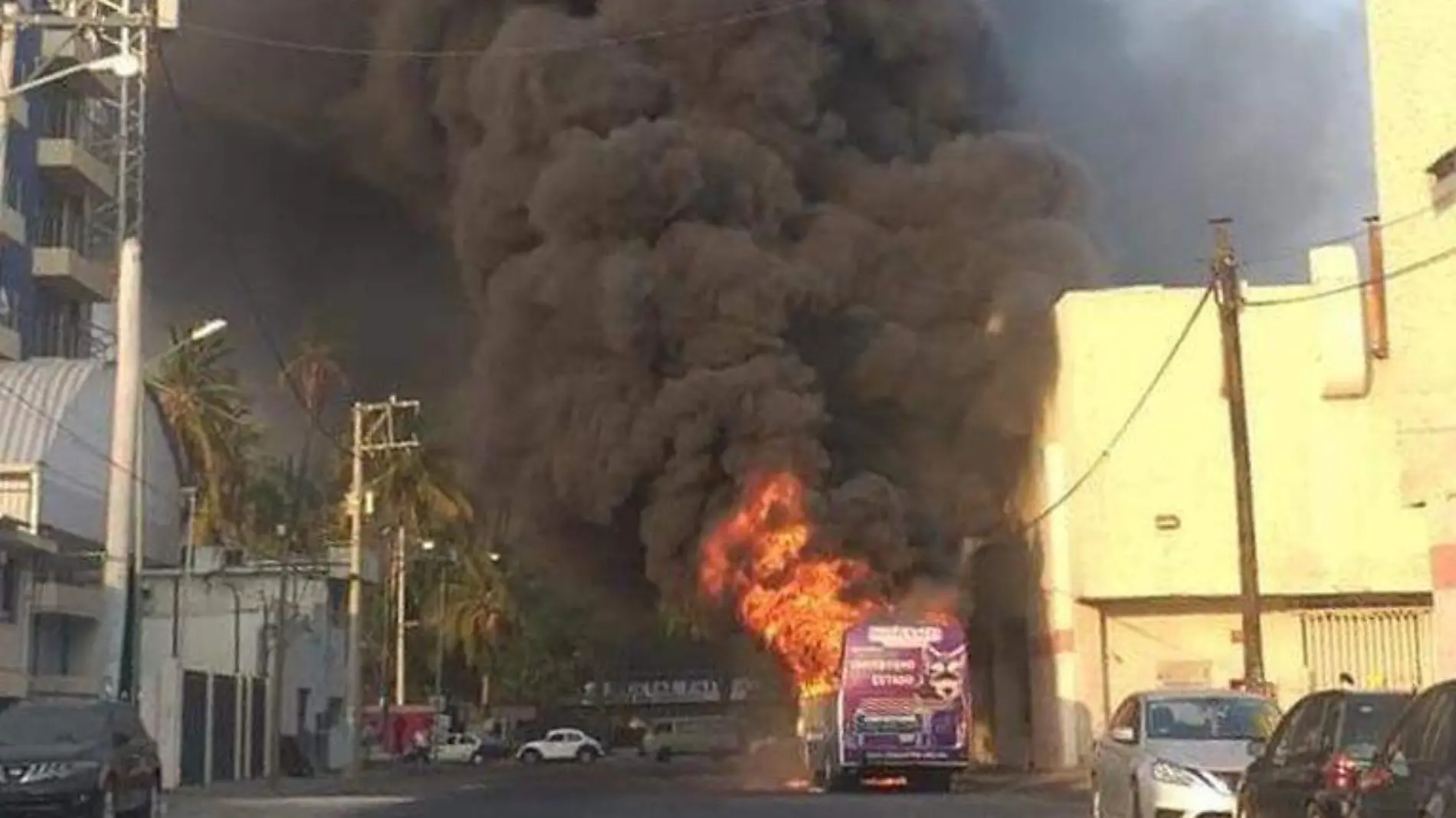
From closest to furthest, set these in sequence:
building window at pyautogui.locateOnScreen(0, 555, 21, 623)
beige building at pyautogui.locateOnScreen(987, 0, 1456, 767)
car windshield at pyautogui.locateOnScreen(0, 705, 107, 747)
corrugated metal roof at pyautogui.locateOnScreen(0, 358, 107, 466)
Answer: car windshield at pyautogui.locateOnScreen(0, 705, 107, 747) < building window at pyautogui.locateOnScreen(0, 555, 21, 623) < beige building at pyautogui.locateOnScreen(987, 0, 1456, 767) < corrugated metal roof at pyautogui.locateOnScreen(0, 358, 107, 466)

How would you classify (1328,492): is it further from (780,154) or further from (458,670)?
(458,670)

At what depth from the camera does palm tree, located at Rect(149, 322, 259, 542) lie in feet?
191

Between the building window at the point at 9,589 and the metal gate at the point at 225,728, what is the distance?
4.38m

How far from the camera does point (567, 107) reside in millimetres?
40812

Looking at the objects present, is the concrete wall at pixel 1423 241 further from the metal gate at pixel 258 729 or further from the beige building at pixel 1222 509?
the metal gate at pixel 258 729

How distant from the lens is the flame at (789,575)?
37156mm

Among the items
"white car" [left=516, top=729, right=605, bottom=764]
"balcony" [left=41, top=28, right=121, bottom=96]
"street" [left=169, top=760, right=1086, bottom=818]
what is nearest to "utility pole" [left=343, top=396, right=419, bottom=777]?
"street" [left=169, top=760, right=1086, bottom=818]

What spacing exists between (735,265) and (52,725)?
65.6ft

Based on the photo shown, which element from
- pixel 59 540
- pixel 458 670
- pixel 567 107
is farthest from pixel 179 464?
pixel 458 670

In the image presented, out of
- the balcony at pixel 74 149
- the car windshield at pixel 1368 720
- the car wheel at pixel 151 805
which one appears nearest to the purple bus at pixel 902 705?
the car wheel at pixel 151 805

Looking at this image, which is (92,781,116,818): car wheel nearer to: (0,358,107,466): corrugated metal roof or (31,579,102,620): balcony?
(31,579,102,620): balcony

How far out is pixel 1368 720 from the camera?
13008mm

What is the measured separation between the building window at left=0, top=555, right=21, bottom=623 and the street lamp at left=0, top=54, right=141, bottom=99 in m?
11.9

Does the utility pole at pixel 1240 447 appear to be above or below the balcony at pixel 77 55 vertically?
below
